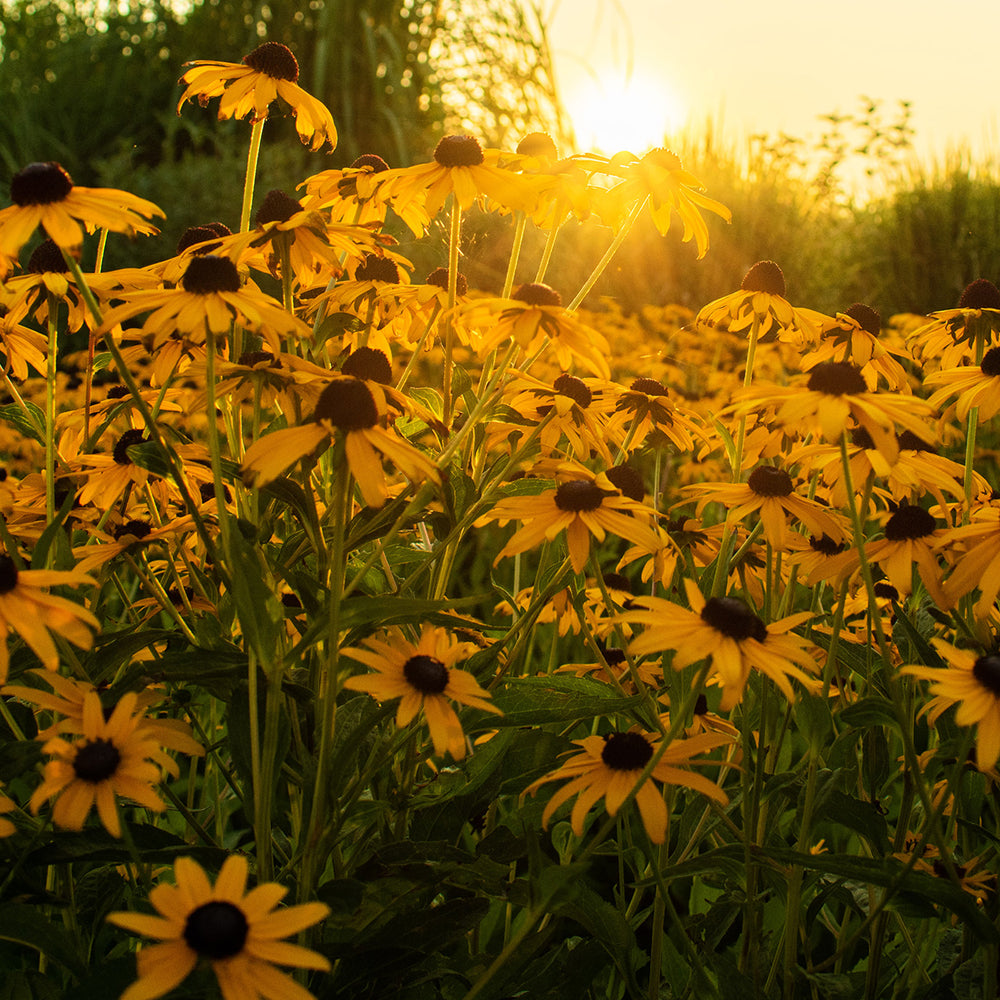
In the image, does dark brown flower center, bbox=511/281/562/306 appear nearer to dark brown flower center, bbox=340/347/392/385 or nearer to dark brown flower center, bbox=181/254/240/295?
dark brown flower center, bbox=340/347/392/385

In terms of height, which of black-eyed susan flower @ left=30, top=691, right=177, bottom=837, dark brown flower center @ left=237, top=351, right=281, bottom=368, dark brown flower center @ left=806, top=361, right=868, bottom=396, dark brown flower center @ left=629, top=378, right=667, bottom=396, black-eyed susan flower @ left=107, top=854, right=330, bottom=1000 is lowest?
black-eyed susan flower @ left=107, top=854, right=330, bottom=1000

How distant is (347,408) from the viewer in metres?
0.95

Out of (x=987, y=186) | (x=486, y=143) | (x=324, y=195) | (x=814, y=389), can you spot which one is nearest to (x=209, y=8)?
(x=486, y=143)

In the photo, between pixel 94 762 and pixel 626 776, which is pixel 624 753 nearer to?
pixel 626 776

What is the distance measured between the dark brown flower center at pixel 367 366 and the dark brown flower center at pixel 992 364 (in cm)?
85

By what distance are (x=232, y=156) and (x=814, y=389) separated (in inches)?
263

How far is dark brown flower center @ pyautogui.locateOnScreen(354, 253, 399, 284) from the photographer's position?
1.47 metres

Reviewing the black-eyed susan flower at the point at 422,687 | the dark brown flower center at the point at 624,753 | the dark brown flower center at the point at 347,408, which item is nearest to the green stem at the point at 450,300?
the dark brown flower center at the point at 347,408

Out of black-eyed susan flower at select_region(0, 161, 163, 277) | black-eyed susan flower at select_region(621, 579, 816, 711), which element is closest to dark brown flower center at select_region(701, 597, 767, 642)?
black-eyed susan flower at select_region(621, 579, 816, 711)

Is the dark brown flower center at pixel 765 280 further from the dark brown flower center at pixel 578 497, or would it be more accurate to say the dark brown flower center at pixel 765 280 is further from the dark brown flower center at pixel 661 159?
the dark brown flower center at pixel 578 497

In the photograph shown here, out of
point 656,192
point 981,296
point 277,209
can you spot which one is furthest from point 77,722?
point 981,296

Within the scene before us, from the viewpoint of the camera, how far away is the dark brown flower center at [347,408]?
954 millimetres

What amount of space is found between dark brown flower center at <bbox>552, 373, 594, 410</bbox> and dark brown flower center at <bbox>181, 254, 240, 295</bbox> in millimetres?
460

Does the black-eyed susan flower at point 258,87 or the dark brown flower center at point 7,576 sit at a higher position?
the black-eyed susan flower at point 258,87
